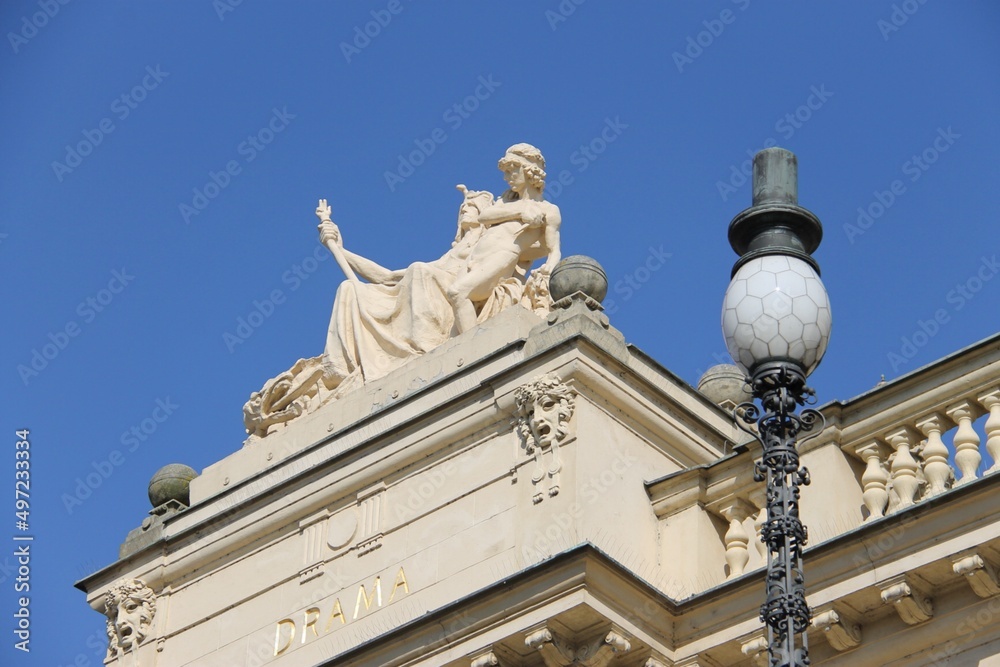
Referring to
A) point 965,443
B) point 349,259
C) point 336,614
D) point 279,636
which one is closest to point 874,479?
point 965,443

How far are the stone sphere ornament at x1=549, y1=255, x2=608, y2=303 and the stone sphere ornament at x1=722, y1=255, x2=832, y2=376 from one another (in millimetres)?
7329

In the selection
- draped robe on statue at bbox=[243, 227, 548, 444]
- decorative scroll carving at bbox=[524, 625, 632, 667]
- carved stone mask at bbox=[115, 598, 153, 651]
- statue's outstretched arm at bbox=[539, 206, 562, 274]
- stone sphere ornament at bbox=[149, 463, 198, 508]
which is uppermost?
statue's outstretched arm at bbox=[539, 206, 562, 274]

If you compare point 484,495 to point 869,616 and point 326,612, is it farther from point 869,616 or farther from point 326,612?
point 869,616

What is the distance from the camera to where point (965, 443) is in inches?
604

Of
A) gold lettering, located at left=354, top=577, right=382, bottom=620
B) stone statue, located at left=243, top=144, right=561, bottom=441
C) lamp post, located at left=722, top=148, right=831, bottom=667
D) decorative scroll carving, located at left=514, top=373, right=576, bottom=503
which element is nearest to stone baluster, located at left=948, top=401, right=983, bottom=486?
decorative scroll carving, located at left=514, top=373, right=576, bottom=503

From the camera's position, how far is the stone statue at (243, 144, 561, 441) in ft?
67.4

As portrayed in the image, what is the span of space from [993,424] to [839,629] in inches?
75.0

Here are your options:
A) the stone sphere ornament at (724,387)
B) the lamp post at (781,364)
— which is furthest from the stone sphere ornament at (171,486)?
the lamp post at (781,364)

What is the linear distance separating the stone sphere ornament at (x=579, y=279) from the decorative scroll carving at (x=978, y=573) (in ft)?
16.9

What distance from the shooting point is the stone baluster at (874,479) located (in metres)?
15.6

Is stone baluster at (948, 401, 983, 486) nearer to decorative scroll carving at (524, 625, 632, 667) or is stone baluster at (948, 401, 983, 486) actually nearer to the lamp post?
decorative scroll carving at (524, 625, 632, 667)

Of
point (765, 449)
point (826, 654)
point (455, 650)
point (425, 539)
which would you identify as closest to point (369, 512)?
point (425, 539)

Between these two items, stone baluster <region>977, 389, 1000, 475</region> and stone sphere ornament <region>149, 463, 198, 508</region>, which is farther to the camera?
stone sphere ornament <region>149, 463, 198, 508</region>

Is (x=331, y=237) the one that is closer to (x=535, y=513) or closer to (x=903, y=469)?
(x=535, y=513)
